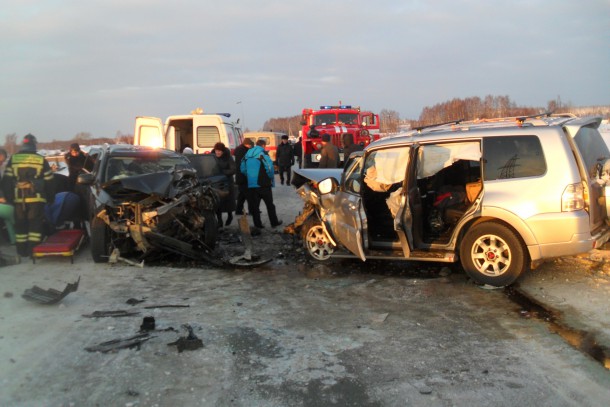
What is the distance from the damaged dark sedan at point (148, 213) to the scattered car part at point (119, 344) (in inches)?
103

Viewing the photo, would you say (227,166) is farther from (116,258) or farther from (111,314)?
(111,314)

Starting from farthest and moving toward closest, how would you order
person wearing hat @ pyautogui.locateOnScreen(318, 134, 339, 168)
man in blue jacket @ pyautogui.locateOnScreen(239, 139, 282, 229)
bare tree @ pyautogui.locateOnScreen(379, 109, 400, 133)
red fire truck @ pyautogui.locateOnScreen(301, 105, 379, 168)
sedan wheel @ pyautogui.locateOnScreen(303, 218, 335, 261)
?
1. bare tree @ pyautogui.locateOnScreen(379, 109, 400, 133)
2. red fire truck @ pyautogui.locateOnScreen(301, 105, 379, 168)
3. person wearing hat @ pyautogui.locateOnScreen(318, 134, 339, 168)
4. man in blue jacket @ pyautogui.locateOnScreen(239, 139, 282, 229)
5. sedan wheel @ pyautogui.locateOnScreen(303, 218, 335, 261)

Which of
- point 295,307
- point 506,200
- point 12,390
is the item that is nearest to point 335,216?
point 295,307

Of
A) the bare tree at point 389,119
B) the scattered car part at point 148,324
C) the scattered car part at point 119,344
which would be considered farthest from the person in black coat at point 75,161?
the bare tree at point 389,119

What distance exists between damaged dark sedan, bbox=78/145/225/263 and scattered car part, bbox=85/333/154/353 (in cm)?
Answer: 262

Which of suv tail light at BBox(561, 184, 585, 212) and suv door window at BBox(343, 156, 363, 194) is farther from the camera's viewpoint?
suv door window at BBox(343, 156, 363, 194)

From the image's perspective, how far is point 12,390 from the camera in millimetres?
3342

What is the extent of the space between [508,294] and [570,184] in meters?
1.35

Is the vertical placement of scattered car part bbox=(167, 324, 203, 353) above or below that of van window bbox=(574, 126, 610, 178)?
below

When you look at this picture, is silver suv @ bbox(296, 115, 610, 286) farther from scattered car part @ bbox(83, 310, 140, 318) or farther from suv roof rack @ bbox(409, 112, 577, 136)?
scattered car part @ bbox(83, 310, 140, 318)

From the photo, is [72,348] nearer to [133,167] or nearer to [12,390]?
[12,390]

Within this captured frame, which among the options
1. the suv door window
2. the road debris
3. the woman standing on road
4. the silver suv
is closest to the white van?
the woman standing on road

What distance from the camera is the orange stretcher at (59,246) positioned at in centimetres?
696

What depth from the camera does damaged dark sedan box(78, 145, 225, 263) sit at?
6.70 m
